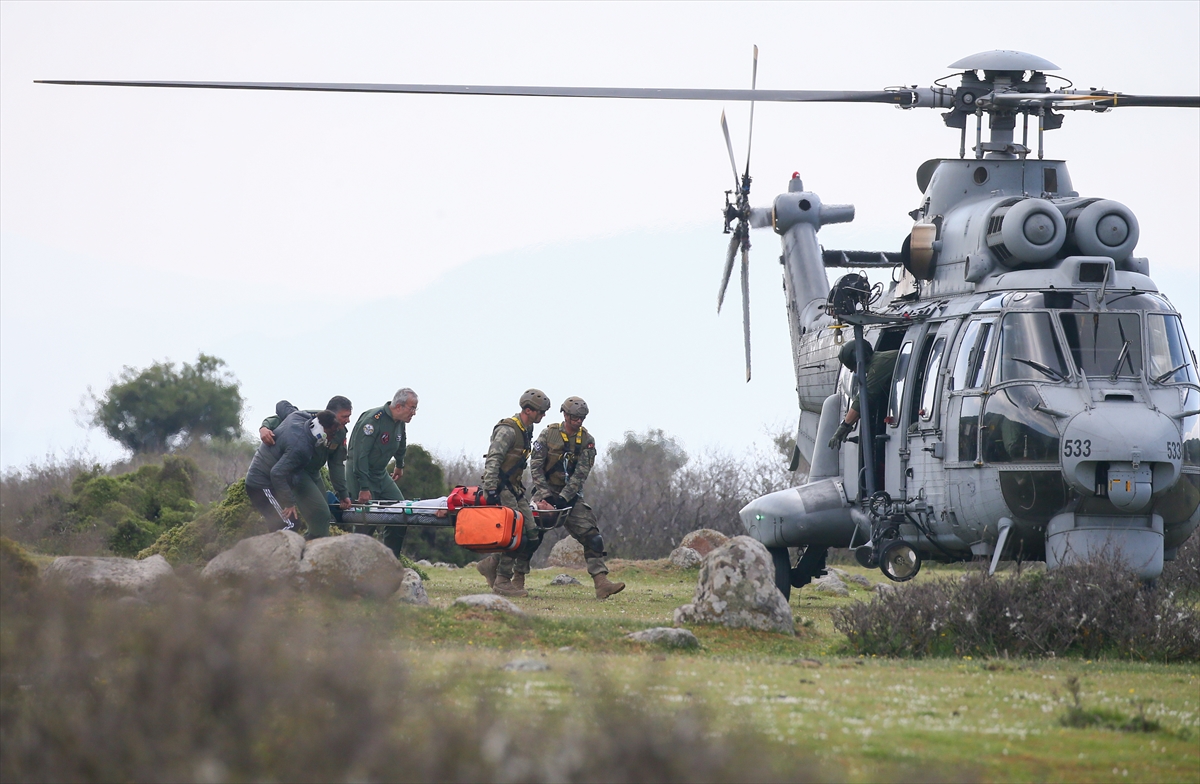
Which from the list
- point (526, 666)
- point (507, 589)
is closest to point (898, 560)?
point (507, 589)

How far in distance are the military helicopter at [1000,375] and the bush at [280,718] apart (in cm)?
816

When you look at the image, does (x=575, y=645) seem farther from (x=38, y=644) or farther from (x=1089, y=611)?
(x=38, y=644)

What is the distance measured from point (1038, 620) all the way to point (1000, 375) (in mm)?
2381

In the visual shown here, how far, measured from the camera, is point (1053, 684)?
8633 mm

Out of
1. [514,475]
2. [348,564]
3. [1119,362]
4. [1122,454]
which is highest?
[1119,362]

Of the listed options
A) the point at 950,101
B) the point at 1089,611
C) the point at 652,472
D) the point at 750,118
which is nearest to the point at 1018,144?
the point at 950,101

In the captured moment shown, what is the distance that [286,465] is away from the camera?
13.9 m

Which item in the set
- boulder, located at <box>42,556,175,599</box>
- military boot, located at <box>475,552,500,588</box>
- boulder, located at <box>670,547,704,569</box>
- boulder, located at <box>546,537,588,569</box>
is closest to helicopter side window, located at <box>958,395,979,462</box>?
military boot, located at <box>475,552,500,588</box>

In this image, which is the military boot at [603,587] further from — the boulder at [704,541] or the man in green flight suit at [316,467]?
the boulder at [704,541]

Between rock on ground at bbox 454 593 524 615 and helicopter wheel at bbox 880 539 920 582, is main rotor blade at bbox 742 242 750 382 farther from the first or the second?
rock on ground at bbox 454 593 524 615

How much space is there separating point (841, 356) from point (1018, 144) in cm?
306

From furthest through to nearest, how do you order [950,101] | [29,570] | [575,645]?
[950,101] → [575,645] → [29,570]

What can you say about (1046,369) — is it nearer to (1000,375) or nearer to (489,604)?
(1000,375)

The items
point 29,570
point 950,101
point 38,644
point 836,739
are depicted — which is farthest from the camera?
point 950,101
